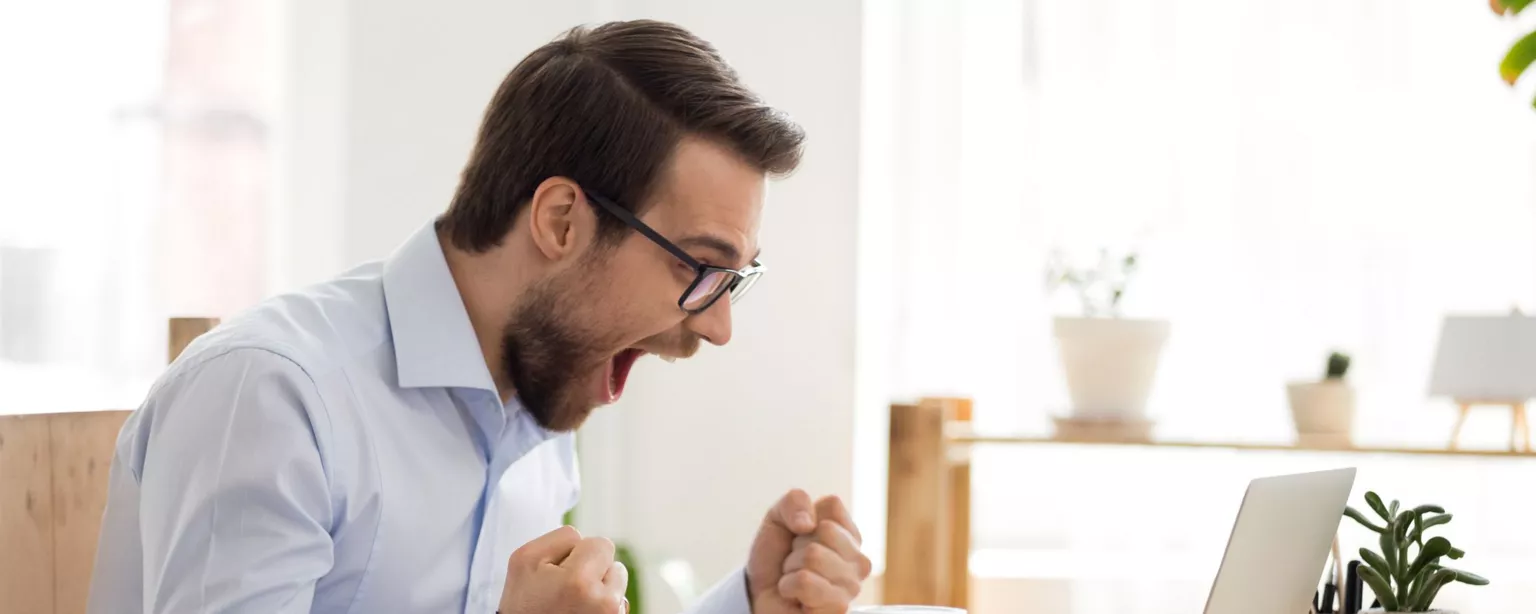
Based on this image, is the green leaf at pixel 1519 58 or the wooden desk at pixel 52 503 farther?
the green leaf at pixel 1519 58

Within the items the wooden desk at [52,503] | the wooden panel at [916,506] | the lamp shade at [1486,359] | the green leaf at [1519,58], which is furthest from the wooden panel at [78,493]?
the lamp shade at [1486,359]

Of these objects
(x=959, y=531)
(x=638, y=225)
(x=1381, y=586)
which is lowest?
(x=959, y=531)

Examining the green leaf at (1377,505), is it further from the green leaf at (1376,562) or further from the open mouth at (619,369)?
the open mouth at (619,369)

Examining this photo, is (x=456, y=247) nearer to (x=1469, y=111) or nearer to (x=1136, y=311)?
(x=1136, y=311)

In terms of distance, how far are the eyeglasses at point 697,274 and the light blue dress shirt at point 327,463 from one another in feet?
0.53

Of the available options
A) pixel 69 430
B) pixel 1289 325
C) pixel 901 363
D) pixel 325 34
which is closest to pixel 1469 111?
pixel 1289 325

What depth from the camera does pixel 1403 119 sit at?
2.46 m

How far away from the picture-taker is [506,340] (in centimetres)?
128

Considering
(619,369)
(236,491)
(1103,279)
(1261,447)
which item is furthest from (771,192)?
(236,491)

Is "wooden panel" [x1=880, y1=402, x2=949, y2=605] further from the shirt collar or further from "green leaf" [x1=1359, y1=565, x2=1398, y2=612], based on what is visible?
the shirt collar

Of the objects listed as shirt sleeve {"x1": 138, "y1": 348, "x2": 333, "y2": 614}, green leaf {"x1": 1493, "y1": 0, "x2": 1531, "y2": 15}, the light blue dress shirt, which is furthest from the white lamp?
shirt sleeve {"x1": 138, "y1": 348, "x2": 333, "y2": 614}

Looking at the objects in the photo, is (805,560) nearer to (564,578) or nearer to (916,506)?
(564,578)

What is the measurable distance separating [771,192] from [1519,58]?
4.45ft

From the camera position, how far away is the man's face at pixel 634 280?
1.26 m
